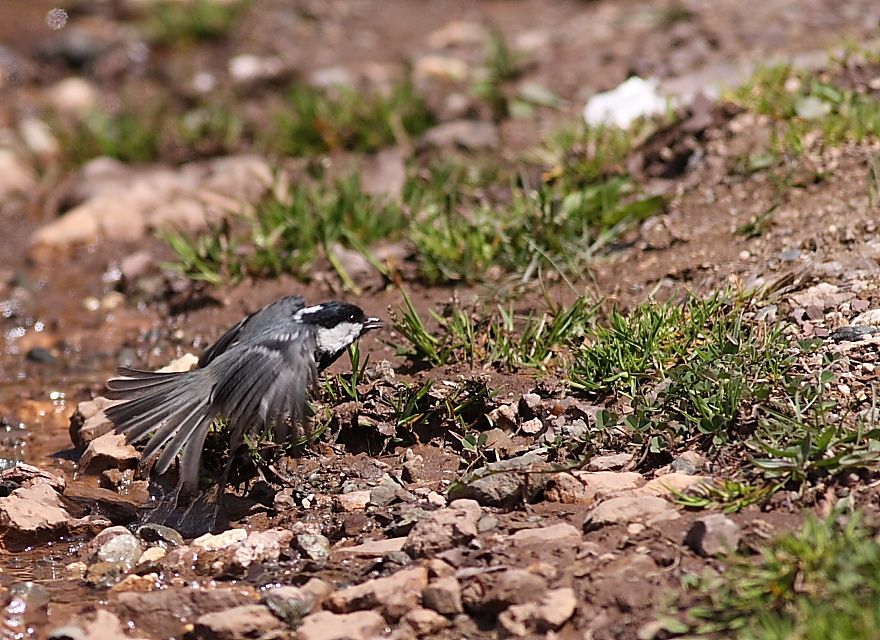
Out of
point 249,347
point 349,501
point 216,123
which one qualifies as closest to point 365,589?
point 349,501

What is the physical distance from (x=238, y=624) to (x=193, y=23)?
737 cm

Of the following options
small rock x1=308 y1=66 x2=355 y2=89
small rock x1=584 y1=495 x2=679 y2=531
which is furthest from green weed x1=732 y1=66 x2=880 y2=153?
small rock x1=308 y1=66 x2=355 y2=89

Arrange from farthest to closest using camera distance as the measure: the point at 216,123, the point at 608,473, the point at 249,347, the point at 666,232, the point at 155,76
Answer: the point at 155,76, the point at 216,123, the point at 666,232, the point at 249,347, the point at 608,473

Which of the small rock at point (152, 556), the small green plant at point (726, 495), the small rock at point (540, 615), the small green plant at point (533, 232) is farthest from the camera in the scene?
the small green plant at point (533, 232)

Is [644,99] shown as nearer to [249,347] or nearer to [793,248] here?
[793,248]

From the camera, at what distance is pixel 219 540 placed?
14.0 feet

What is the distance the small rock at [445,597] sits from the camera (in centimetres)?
354

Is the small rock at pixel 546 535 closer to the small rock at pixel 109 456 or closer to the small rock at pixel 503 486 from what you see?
the small rock at pixel 503 486

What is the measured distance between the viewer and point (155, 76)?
31.3 ft

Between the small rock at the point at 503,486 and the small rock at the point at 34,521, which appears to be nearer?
the small rock at the point at 503,486

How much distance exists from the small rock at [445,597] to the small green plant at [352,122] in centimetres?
442

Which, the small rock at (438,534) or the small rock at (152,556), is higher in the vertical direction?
the small rock at (438,534)

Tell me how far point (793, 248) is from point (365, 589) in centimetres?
281

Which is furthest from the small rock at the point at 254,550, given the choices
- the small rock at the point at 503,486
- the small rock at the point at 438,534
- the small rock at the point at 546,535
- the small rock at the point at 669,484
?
the small rock at the point at 669,484
